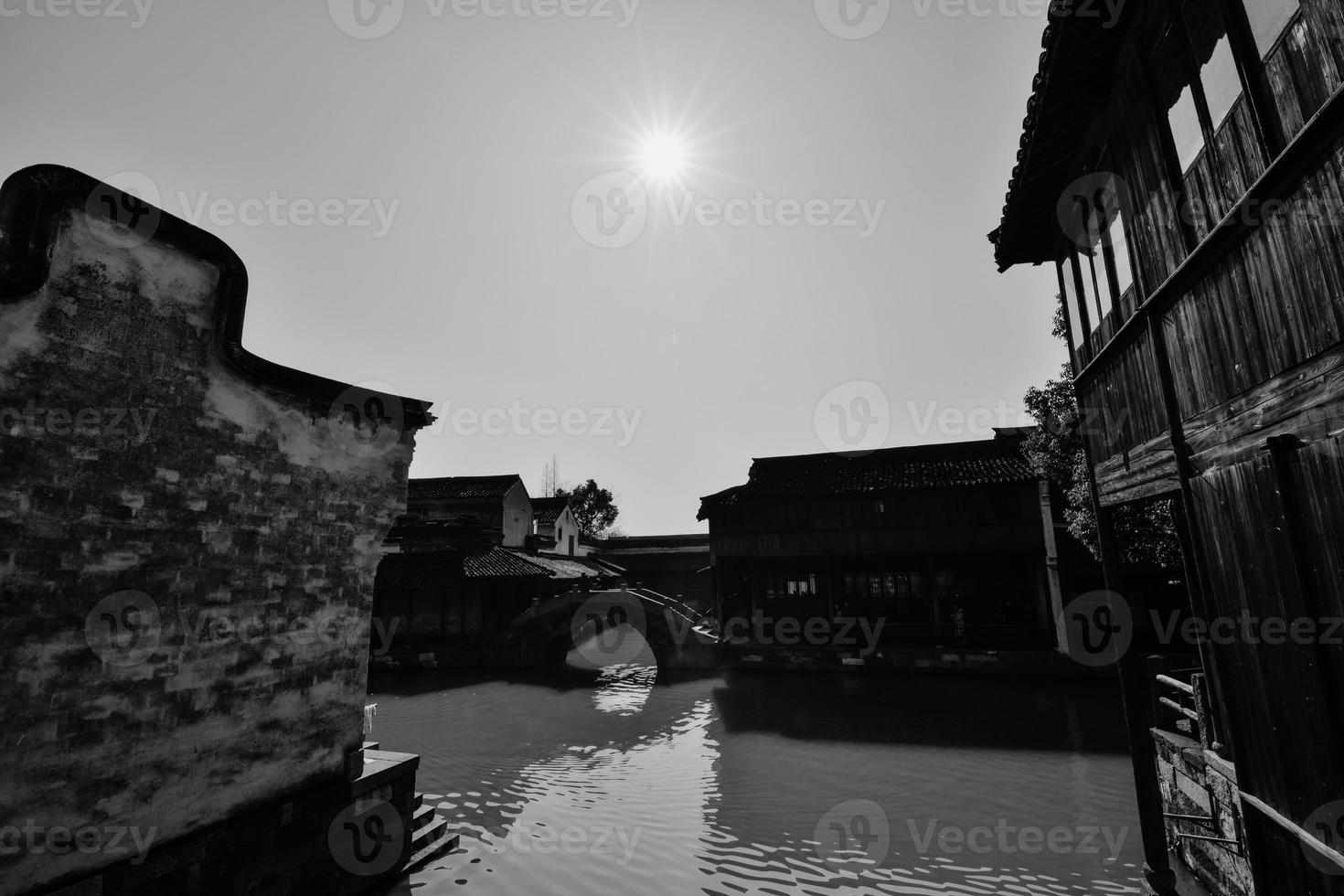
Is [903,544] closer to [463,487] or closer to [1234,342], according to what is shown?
[1234,342]

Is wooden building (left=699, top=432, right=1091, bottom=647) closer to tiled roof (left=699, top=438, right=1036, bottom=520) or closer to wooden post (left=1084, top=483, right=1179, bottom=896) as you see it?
tiled roof (left=699, top=438, right=1036, bottom=520)

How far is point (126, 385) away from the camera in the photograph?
5.15 meters

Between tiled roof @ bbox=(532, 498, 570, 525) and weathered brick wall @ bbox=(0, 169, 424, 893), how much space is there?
3147 centimetres

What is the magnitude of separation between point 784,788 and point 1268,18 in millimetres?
11929

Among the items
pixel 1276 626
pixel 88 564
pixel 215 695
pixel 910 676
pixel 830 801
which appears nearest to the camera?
pixel 1276 626

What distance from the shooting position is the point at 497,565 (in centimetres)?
2552

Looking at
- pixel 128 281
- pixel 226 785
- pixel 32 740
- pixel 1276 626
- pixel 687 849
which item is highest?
pixel 128 281

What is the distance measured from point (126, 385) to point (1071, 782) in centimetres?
1509

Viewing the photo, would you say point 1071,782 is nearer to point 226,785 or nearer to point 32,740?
point 226,785

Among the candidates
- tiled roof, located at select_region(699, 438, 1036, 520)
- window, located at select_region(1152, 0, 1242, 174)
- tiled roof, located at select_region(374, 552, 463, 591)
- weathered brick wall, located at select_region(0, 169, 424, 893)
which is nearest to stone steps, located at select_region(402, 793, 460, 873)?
weathered brick wall, located at select_region(0, 169, 424, 893)

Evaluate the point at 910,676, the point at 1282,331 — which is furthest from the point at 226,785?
the point at 910,676

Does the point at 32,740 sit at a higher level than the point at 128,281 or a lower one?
lower

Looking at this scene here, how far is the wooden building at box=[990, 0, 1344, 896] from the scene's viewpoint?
3463 mm

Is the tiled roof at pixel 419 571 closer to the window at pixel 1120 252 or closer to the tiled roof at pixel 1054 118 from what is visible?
the tiled roof at pixel 1054 118
